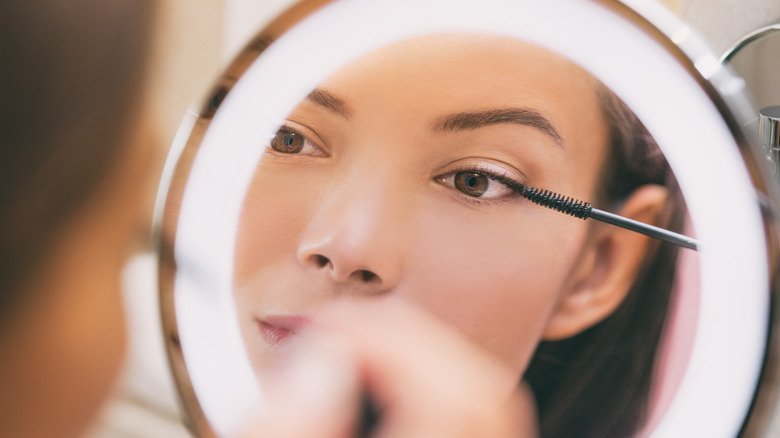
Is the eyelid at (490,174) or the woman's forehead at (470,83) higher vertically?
the woman's forehead at (470,83)

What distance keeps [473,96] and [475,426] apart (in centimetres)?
22

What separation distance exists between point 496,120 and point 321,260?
0.48 ft

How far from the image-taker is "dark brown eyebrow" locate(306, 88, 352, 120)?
0.43m

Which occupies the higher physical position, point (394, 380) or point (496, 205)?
point (496, 205)

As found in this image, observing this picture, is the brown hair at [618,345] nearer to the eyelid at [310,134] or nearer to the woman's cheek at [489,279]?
the woman's cheek at [489,279]

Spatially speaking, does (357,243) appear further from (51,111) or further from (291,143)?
(51,111)

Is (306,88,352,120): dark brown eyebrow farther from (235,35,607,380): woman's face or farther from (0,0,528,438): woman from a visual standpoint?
(0,0,528,438): woman

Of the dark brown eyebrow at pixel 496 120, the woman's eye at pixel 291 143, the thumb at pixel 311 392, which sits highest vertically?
the dark brown eyebrow at pixel 496 120

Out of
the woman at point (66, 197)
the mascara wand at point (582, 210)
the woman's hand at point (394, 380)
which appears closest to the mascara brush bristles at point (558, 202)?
the mascara wand at point (582, 210)

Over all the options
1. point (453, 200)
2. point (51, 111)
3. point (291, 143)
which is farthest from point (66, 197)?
point (453, 200)

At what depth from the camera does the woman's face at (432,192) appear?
0.41 meters

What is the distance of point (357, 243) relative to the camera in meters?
0.41

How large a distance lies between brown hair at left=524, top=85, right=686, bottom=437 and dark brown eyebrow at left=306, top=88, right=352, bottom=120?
0.16 meters

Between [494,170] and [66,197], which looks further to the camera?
[66,197]
